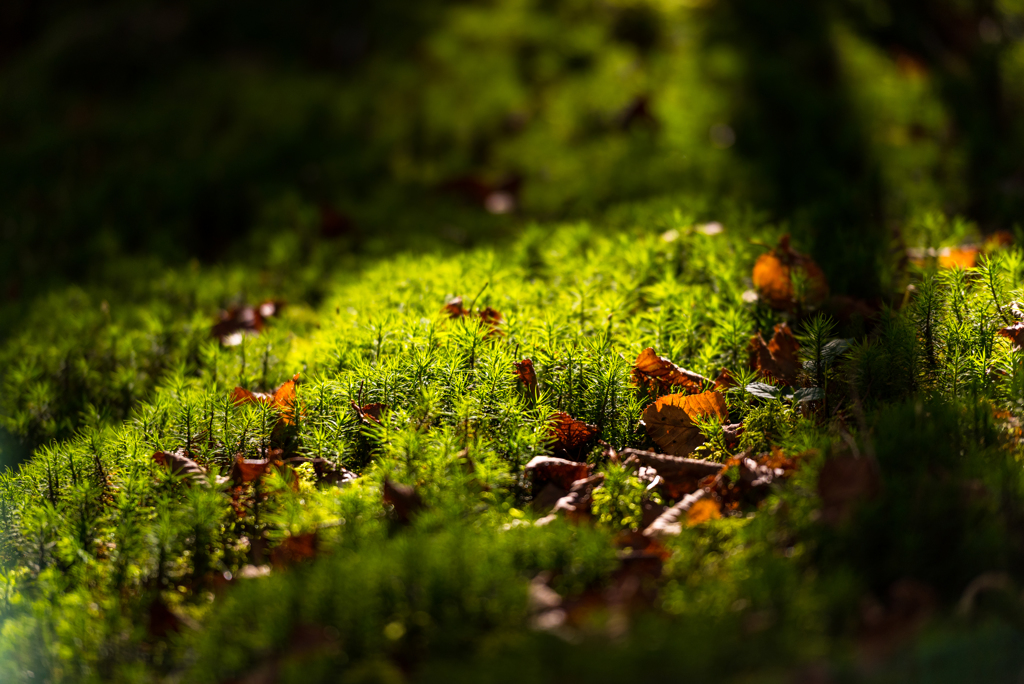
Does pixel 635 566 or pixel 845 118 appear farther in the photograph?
pixel 845 118

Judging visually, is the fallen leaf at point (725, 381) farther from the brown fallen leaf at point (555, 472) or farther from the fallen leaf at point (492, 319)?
the fallen leaf at point (492, 319)

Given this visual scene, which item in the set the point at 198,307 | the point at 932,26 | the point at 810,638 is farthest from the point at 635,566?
the point at 932,26

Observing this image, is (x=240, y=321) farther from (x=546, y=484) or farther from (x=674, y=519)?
(x=674, y=519)

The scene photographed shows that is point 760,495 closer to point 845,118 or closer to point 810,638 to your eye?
point 810,638

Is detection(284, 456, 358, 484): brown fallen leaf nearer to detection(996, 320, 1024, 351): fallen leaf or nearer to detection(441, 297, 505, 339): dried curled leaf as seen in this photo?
detection(441, 297, 505, 339): dried curled leaf

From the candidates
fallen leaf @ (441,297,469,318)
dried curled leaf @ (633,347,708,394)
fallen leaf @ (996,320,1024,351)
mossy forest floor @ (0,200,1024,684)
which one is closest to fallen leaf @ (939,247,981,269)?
mossy forest floor @ (0,200,1024,684)

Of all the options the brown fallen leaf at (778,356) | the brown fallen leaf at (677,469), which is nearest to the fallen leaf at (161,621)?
the brown fallen leaf at (677,469)
